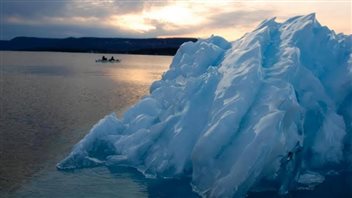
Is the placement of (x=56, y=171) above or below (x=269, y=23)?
below

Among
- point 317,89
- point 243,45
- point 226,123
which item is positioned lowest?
point 226,123

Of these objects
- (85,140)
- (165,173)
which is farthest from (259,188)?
(85,140)

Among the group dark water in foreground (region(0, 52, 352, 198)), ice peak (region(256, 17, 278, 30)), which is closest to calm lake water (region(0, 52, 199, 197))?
dark water in foreground (region(0, 52, 352, 198))

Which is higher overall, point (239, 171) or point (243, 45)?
point (243, 45)

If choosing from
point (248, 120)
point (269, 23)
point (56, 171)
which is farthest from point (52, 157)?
point (269, 23)

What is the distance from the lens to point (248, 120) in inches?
448

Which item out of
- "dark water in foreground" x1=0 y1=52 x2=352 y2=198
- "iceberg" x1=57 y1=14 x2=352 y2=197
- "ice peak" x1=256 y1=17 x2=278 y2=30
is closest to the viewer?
"iceberg" x1=57 y1=14 x2=352 y2=197

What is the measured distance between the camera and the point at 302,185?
11.9 meters

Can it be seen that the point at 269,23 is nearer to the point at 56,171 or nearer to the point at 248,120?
the point at 248,120

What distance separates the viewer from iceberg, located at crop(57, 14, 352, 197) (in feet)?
35.6

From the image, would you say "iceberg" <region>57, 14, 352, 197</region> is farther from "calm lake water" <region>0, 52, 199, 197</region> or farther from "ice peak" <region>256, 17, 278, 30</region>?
"calm lake water" <region>0, 52, 199, 197</region>

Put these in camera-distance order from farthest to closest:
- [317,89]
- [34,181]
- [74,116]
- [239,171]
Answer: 1. [74,116]
2. [317,89]
3. [34,181]
4. [239,171]

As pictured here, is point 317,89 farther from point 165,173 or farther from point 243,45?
point 165,173

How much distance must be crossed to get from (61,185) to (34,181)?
0.88m
